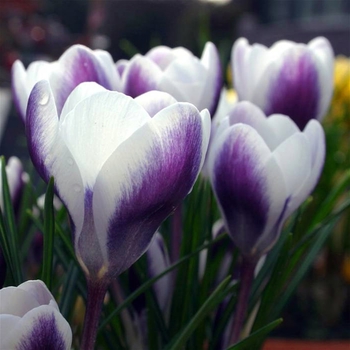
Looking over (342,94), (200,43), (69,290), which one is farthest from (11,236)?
(342,94)

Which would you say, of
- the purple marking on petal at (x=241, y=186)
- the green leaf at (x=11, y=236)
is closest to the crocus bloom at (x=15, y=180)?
the green leaf at (x=11, y=236)

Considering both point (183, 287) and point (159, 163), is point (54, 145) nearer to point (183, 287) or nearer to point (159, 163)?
point (159, 163)

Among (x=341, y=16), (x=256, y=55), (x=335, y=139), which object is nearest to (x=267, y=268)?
(x=256, y=55)

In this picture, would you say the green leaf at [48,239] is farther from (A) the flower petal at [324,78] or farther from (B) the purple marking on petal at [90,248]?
(A) the flower petal at [324,78]

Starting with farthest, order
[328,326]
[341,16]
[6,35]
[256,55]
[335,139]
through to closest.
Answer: [341,16] < [6,35] < [328,326] < [335,139] < [256,55]

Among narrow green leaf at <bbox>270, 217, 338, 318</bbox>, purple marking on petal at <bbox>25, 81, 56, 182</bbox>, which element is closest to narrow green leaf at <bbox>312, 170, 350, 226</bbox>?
narrow green leaf at <bbox>270, 217, 338, 318</bbox>

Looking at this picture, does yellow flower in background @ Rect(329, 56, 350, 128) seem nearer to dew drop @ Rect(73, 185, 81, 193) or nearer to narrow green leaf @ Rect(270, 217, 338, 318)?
narrow green leaf @ Rect(270, 217, 338, 318)
